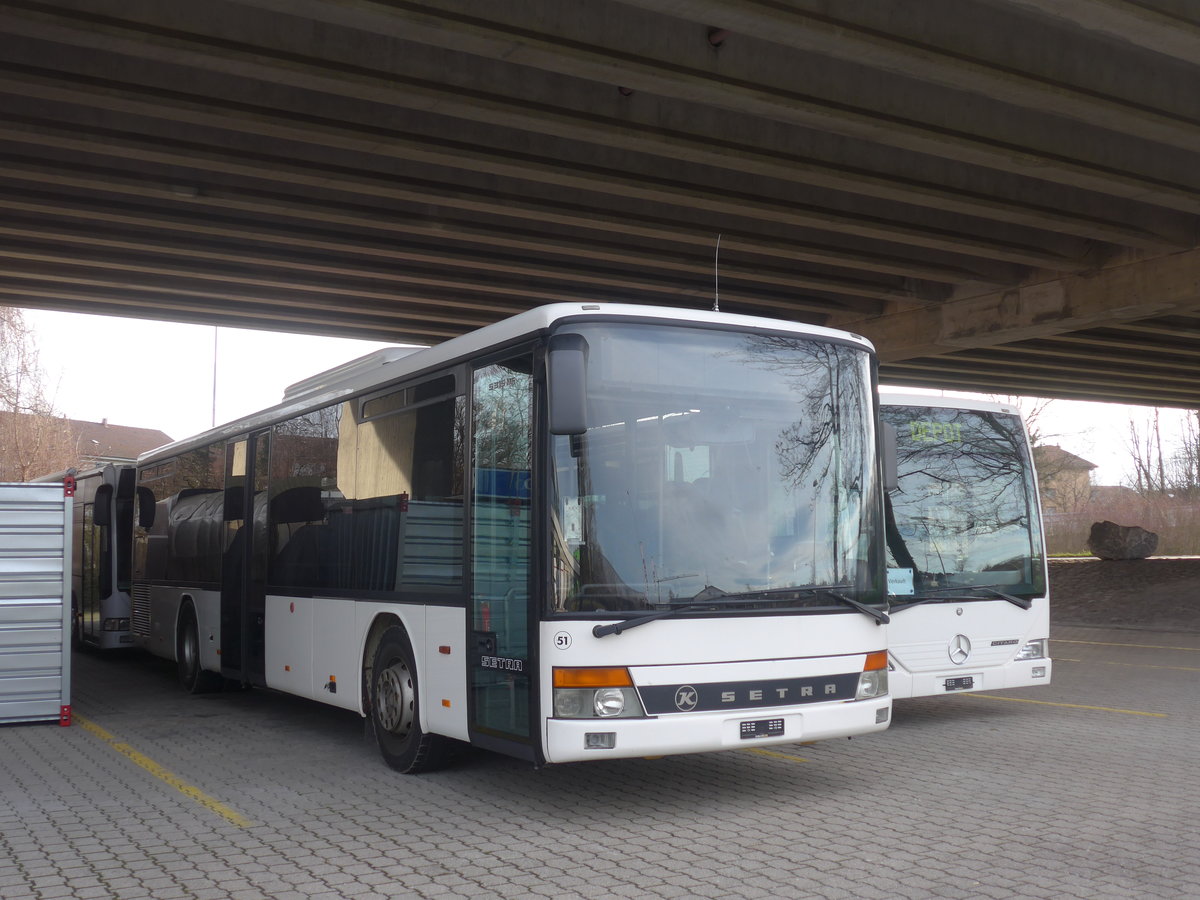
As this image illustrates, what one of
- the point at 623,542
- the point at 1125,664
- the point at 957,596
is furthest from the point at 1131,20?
the point at 1125,664

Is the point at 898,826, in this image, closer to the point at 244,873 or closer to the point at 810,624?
the point at 810,624

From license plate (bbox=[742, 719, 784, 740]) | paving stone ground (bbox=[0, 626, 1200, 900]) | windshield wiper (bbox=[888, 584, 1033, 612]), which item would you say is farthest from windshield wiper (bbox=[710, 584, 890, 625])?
windshield wiper (bbox=[888, 584, 1033, 612])

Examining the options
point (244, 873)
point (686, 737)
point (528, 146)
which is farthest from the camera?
point (528, 146)

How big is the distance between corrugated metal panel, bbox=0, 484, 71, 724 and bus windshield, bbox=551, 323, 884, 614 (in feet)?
22.2

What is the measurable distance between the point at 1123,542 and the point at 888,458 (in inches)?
1102

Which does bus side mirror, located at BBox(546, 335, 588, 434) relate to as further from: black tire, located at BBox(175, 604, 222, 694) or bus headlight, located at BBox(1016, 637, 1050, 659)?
black tire, located at BBox(175, 604, 222, 694)

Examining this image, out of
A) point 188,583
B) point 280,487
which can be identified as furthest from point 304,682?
point 188,583

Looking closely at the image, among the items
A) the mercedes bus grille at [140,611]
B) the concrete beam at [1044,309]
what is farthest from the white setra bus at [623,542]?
the concrete beam at [1044,309]

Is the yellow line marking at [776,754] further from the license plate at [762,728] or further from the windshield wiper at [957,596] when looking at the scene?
the license plate at [762,728]

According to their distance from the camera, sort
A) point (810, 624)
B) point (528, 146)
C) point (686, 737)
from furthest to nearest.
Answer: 1. point (528, 146)
2. point (810, 624)
3. point (686, 737)

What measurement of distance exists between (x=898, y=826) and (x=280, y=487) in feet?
21.5

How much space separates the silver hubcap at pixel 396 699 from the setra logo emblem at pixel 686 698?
7.54 feet

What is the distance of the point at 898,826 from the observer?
6.89 m

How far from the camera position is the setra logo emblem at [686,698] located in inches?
271
